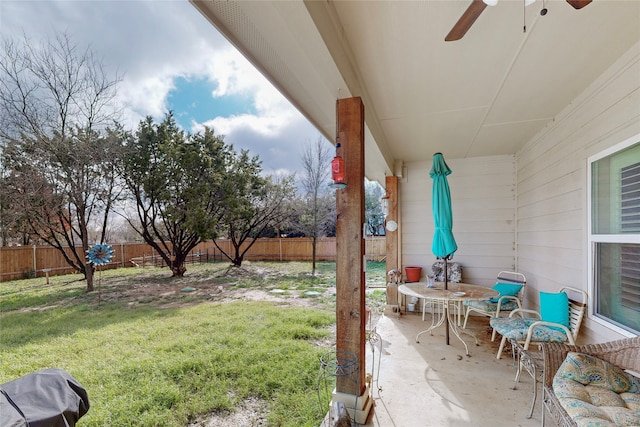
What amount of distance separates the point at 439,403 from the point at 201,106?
7244 mm

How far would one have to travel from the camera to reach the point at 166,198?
19.7ft

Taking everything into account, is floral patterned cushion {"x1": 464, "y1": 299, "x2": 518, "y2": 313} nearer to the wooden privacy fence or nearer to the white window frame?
the white window frame

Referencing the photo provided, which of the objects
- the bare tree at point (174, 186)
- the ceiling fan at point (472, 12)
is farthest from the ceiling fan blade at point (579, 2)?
the bare tree at point (174, 186)

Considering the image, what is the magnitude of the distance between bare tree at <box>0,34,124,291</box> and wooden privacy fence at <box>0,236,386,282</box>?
0.73ft

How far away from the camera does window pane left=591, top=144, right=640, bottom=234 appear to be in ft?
5.16

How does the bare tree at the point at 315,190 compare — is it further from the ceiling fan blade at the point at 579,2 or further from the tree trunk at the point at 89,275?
the ceiling fan blade at the point at 579,2

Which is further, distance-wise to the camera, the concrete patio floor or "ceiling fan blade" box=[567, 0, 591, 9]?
the concrete patio floor

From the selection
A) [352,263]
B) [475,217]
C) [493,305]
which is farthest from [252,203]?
[352,263]

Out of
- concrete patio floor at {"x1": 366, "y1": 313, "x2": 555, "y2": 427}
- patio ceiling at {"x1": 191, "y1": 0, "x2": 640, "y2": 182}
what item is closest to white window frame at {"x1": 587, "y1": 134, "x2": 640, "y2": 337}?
patio ceiling at {"x1": 191, "y1": 0, "x2": 640, "y2": 182}

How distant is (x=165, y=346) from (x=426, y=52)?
4035 millimetres

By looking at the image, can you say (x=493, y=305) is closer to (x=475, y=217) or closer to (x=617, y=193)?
(x=475, y=217)

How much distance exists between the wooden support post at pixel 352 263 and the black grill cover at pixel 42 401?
1.23 m

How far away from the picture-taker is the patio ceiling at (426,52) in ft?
3.59

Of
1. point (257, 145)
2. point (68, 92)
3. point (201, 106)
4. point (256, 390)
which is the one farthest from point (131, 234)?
point (256, 390)
